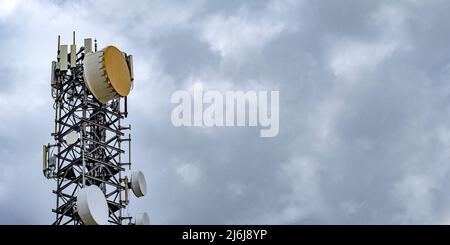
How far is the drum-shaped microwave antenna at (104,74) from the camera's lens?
71.8 meters

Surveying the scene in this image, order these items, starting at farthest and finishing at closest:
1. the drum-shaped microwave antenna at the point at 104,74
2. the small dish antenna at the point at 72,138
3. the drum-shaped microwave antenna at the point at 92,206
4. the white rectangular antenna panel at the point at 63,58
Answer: the white rectangular antenna panel at the point at 63,58 → the drum-shaped microwave antenna at the point at 104,74 → the small dish antenna at the point at 72,138 → the drum-shaped microwave antenna at the point at 92,206

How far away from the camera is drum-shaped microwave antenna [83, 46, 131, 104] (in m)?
71.8

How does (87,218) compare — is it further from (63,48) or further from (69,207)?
(63,48)

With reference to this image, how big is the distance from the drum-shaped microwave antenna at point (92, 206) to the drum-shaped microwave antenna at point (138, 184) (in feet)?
22.7

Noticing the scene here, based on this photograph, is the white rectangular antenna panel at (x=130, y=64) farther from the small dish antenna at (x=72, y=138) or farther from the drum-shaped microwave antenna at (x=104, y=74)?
the small dish antenna at (x=72, y=138)

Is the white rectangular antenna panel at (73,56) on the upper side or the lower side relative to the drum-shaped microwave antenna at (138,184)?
upper

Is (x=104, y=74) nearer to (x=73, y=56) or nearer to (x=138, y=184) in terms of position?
(x=73, y=56)

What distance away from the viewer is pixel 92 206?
65.0m

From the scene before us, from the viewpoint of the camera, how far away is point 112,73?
72.5 metres

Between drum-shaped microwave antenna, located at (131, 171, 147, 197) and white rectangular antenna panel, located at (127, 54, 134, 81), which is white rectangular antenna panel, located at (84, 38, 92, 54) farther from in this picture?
drum-shaped microwave antenna, located at (131, 171, 147, 197)
